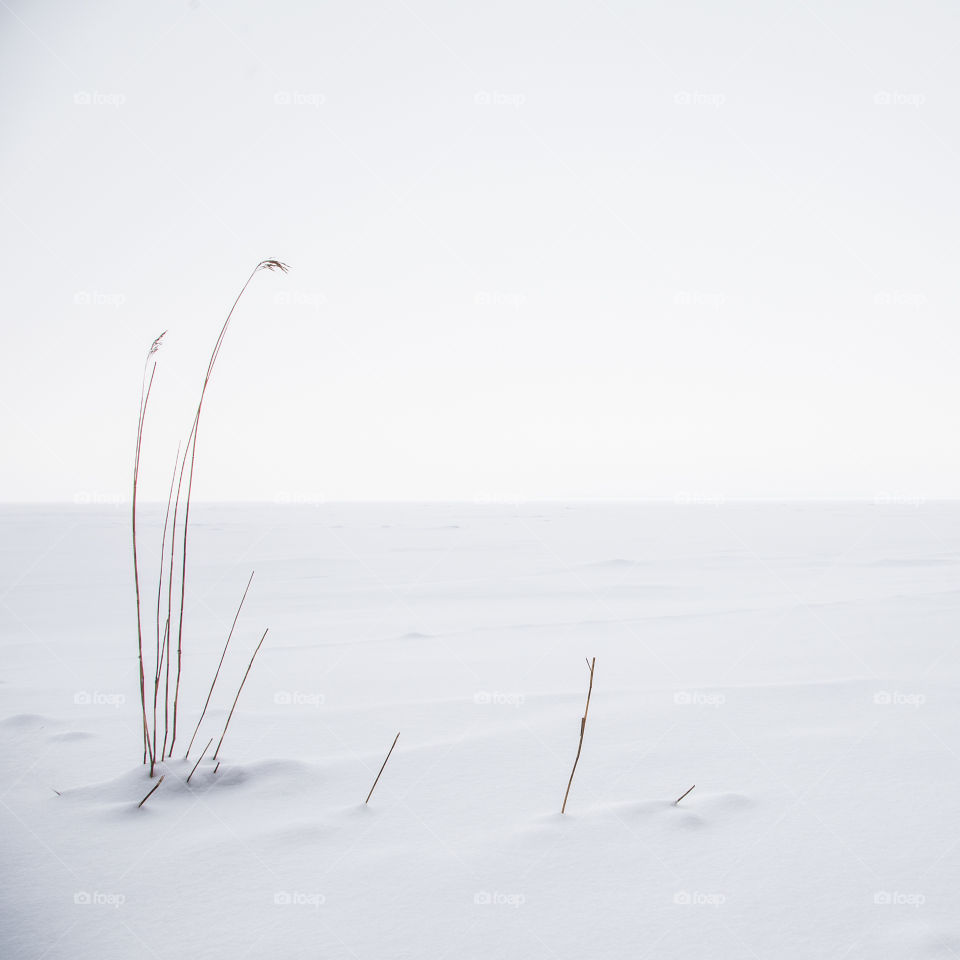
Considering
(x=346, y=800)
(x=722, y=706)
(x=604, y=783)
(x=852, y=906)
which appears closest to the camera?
(x=852, y=906)

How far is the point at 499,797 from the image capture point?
1547 mm

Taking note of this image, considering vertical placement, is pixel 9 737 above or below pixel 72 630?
above

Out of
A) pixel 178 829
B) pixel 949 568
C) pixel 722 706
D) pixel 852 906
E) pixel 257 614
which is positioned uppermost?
pixel 852 906

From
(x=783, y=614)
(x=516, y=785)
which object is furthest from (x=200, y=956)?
(x=783, y=614)

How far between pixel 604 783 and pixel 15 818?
1.27m

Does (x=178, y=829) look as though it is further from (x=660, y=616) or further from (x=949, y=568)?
(x=949, y=568)

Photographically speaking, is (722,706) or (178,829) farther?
(722,706)

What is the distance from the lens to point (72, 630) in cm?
374

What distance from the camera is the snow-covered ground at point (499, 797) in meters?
1.08

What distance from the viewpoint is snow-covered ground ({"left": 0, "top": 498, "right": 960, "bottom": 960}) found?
42.5 inches

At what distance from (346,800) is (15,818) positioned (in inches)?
26.4

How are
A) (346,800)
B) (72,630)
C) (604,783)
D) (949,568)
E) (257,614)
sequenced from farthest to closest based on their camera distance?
(949,568)
(257,614)
(72,630)
(604,783)
(346,800)

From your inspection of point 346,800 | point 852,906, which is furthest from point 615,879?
point 346,800

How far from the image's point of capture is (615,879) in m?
1.21
